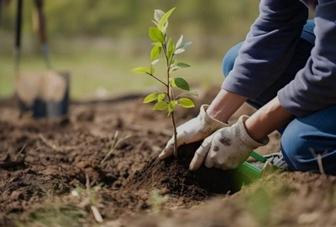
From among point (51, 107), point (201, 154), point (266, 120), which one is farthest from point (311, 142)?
point (51, 107)

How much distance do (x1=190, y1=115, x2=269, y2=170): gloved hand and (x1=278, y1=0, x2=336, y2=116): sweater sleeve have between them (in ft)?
0.56

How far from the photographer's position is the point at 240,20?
13.5 meters

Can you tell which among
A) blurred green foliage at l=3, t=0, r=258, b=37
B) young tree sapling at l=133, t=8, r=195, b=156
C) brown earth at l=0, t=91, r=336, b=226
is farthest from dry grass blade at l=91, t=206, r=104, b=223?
blurred green foliage at l=3, t=0, r=258, b=37

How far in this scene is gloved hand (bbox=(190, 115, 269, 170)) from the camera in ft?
8.19

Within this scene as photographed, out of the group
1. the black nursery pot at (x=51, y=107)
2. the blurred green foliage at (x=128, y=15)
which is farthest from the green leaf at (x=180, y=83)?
the blurred green foliage at (x=128, y=15)

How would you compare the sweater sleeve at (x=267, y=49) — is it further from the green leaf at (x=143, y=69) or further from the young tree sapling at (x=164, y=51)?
the green leaf at (x=143, y=69)

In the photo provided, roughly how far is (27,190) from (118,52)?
12393mm

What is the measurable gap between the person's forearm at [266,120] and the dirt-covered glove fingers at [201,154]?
5.6 inches

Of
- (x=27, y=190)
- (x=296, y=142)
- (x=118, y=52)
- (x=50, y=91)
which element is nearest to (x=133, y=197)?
(x=27, y=190)

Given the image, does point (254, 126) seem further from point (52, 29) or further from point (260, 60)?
point (52, 29)

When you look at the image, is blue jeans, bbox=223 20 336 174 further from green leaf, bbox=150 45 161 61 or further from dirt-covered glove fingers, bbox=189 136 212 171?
green leaf, bbox=150 45 161 61

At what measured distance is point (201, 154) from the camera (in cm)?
255

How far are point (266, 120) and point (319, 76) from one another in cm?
25

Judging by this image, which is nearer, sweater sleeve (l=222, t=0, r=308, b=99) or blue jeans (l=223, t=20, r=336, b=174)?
blue jeans (l=223, t=20, r=336, b=174)
